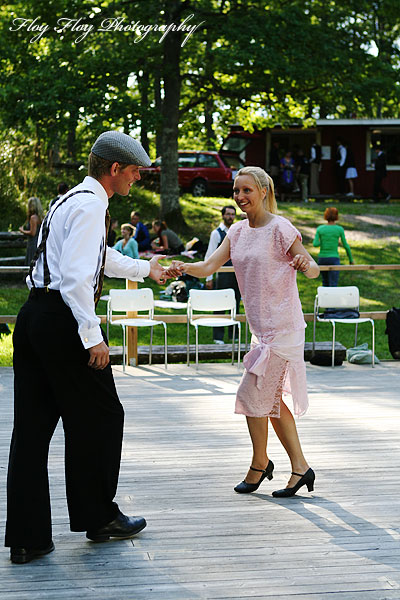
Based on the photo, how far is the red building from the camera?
27.5 metres

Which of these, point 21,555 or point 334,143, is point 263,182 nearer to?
point 21,555

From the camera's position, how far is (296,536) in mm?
4477

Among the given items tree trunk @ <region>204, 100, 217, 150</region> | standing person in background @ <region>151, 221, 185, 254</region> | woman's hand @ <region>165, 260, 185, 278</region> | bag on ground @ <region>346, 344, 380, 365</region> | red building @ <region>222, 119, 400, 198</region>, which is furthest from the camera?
tree trunk @ <region>204, 100, 217, 150</region>

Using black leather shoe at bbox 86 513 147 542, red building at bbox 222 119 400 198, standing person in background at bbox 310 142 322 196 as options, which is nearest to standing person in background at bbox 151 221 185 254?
standing person in background at bbox 310 142 322 196


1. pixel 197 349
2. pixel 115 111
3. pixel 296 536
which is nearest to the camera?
pixel 296 536

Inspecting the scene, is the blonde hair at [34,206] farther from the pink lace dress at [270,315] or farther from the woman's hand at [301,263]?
the woman's hand at [301,263]

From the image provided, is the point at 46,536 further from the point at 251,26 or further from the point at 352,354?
the point at 251,26

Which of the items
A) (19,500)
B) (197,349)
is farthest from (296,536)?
(197,349)

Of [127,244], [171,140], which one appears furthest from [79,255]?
[171,140]

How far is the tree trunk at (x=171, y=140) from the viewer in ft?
70.4

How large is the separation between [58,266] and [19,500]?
3.34 ft

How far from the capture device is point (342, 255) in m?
20.3

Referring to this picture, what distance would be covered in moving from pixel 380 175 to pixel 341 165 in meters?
1.22

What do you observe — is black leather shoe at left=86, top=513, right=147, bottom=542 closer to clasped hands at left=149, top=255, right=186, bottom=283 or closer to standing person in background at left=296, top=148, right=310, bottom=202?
clasped hands at left=149, top=255, right=186, bottom=283
